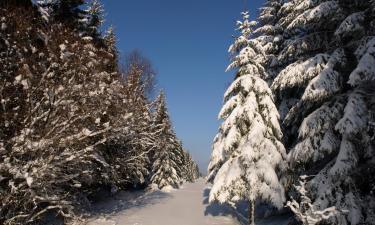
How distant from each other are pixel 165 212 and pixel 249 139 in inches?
372

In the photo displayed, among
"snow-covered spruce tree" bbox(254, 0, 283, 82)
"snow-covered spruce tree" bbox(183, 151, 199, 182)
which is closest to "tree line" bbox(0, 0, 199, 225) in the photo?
"snow-covered spruce tree" bbox(254, 0, 283, 82)

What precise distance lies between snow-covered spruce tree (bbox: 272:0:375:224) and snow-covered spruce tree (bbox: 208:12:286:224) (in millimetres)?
2384

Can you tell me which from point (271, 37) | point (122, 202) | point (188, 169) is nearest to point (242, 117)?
point (271, 37)

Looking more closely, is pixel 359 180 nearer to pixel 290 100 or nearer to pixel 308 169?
pixel 308 169

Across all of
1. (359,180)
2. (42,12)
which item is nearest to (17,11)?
(42,12)

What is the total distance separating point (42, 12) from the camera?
57.2 ft

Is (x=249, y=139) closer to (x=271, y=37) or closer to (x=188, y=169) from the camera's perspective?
(x=271, y=37)

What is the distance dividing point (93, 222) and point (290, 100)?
41.1ft

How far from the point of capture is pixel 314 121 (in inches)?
529

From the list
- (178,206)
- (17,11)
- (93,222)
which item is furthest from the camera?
(178,206)

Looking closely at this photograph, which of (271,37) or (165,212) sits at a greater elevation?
(271,37)

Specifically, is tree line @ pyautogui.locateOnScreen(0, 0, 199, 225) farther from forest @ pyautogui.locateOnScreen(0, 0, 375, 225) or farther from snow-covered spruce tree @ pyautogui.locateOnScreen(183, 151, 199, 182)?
snow-covered spruce tree @ pyautogui.locateOnScreen(183, 151, 199, 182)

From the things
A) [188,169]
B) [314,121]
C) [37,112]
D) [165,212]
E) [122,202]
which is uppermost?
[188,169]

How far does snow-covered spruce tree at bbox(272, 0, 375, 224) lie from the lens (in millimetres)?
12195
